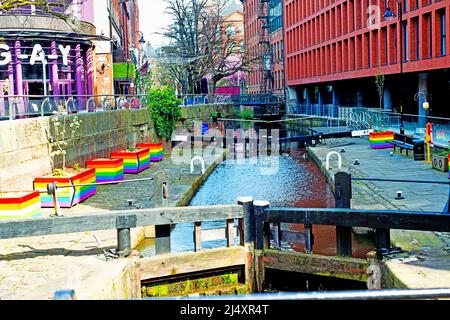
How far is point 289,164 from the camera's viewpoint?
3222 centimetres

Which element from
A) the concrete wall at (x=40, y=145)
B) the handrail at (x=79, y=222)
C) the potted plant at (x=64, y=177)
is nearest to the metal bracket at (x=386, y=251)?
the handrail at (x=79, y=222)

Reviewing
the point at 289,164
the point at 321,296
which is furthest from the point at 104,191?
the point at 321,296

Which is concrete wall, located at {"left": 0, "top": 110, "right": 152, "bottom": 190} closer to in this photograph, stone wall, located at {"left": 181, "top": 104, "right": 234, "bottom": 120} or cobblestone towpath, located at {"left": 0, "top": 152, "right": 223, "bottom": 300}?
cobblestone towpath, located at {"left": 0, "top": 152, "right": 223, "bottom": 300}

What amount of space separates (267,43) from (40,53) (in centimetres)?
6001

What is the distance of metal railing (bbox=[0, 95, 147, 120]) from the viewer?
61.7 ft

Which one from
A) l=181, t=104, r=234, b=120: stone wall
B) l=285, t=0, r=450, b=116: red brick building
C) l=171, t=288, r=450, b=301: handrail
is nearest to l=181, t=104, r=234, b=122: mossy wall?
l=181, t=104, r=234, b=120: stone wall

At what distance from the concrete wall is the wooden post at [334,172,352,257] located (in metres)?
8.41

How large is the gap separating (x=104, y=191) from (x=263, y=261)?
30.6ft

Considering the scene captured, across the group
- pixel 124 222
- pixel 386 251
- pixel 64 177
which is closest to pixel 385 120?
pixel 64 177

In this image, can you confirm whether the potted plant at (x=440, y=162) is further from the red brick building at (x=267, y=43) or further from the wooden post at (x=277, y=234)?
the red brick building at (x=267, y=43)

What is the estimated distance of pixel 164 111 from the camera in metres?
38.2

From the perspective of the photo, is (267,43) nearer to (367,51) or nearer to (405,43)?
(367,51)

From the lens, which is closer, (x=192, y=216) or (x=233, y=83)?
(x=192, y=216)
